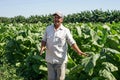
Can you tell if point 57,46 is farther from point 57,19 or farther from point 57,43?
point 57,19

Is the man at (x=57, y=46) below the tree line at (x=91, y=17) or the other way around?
the other way around

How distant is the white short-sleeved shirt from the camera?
230 inches

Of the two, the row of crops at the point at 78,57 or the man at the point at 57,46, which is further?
the man at the point at 57,46

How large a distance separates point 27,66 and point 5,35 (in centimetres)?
387

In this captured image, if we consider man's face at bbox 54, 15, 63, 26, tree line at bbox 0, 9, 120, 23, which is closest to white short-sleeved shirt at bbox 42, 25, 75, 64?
man's face at bbox 54, 15, 63, 26

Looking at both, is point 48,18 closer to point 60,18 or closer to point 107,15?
point 107,15

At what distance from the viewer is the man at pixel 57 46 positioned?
5.85 meters

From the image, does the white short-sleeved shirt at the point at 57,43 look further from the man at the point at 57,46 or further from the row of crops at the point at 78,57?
the row of crops at the point at 78,57

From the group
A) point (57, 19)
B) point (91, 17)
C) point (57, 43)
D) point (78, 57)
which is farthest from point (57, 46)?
point (91, 17)

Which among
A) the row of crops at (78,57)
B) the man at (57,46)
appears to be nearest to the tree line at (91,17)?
the row of crops at (78,57)

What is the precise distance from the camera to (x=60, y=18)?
5.66 metres

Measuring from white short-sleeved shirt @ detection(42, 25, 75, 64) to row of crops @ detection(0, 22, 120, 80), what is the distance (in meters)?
0.33

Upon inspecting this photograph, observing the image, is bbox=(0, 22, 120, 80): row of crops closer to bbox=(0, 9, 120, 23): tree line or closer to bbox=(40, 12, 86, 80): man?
bbox=(40, 12, 86, 80): man

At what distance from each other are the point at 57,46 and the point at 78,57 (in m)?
1.30
